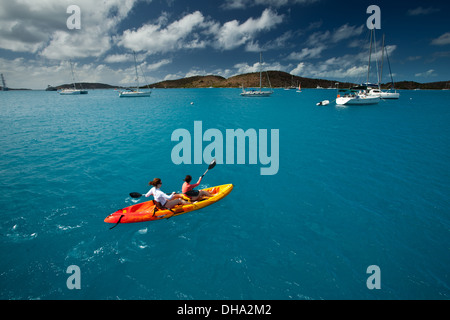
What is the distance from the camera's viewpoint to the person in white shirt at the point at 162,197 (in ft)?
29.0

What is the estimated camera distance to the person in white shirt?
8.84 m

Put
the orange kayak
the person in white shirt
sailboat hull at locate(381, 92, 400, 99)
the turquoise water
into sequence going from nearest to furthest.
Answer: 1. the turquoise water
2. the person in white shirt
3. the orange kayak
4. sailboat hull at locate(381, 92, 400, 99)

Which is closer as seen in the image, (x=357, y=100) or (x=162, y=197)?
(x=162, y=197)

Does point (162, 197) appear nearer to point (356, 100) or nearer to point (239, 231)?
point (239, 231)

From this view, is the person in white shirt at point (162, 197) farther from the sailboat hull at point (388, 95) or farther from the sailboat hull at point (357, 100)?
the sailboat hull at point (388, 95)

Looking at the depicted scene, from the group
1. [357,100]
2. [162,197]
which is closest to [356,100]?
[357,100]

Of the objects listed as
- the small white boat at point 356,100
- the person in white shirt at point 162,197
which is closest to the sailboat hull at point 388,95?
the small white boat at point 356,100

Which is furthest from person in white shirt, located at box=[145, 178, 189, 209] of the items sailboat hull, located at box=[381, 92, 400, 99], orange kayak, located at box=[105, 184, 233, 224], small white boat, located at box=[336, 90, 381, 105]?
sailboat hull, located at box=[381, 92, 400, 99]

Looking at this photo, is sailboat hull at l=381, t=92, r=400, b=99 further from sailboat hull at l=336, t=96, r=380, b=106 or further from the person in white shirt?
the person in white shirt

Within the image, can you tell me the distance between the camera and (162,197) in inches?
362
